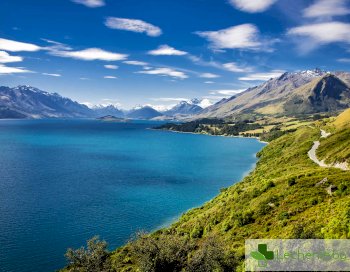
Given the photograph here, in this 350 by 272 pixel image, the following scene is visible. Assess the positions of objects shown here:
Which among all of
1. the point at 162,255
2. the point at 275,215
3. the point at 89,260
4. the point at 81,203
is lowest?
the point at 81,203

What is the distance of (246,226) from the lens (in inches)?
2591

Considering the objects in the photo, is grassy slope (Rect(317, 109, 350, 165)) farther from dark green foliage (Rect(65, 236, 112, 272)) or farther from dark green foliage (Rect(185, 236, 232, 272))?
dark green foliage (Rect(65, 236, 112, 272))

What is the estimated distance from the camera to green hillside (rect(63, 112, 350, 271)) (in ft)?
142

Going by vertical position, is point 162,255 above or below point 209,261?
below

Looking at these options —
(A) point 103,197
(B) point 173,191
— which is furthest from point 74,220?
(B) point 173,191

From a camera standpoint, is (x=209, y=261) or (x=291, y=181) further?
(x=291, y=181)

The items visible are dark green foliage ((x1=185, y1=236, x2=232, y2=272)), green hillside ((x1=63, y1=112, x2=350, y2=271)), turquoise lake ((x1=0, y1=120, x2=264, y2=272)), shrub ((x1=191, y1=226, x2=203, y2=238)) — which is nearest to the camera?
dark green foliage ((x1=185, y1=236, x2=232, y2=272))

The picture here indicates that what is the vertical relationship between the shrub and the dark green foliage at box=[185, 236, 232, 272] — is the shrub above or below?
below

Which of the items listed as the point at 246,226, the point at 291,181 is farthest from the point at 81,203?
the point at 291,181

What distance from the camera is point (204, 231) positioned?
7488 centimetres

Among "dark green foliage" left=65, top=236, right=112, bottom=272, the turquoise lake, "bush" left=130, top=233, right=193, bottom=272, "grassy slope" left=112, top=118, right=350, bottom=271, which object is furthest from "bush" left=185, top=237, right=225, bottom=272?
the turquoise lake

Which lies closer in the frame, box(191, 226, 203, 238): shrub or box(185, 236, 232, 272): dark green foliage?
box(185, 236, 232, 272): dark green foliage

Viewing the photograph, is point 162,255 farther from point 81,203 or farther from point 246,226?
point 81,203

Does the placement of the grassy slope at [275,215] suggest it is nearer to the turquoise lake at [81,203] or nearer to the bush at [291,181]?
the bush at [291,181]
